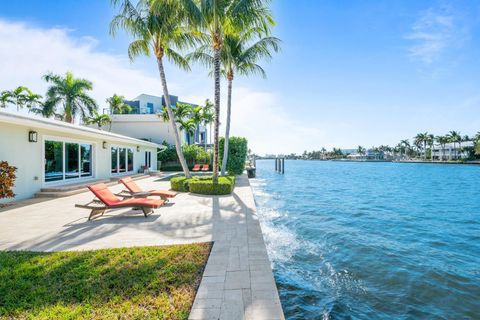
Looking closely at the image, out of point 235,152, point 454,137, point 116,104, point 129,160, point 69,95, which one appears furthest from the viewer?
point 454,137

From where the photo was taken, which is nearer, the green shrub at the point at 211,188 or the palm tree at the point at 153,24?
the green shrub at the point at 211,188

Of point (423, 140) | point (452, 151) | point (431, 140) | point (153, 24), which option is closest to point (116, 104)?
point (153, 24)

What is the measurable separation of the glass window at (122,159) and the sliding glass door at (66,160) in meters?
4.02

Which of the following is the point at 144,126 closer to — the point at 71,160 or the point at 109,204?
the point at 71,160

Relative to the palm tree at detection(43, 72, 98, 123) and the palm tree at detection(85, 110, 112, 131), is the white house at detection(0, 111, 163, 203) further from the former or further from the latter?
the palm tree at detection(85, 110, 112, 131)

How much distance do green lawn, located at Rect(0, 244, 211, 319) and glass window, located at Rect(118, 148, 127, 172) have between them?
16271 millimetres

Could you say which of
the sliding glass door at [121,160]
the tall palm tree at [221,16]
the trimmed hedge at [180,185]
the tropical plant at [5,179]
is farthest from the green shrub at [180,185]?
the sliding glass door at [121,160]

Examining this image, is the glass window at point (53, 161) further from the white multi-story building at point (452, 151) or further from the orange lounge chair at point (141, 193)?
the white multi-story building at point (452, 151)

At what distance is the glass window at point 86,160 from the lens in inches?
606

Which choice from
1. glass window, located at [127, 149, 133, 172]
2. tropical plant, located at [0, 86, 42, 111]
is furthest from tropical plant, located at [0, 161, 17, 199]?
tropical plant, located at [0, 86, 42, 111]

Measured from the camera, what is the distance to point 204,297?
→ 11.2 ft

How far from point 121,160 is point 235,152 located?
9.53m

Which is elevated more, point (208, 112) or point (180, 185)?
point (208, 112)

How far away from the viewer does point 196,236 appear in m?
6.15
